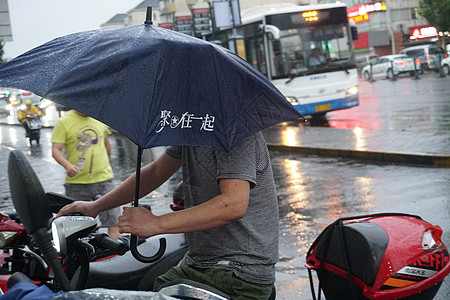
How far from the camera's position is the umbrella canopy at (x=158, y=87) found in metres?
2.42

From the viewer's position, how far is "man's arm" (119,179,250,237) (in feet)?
8.23

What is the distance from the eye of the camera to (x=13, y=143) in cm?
2573

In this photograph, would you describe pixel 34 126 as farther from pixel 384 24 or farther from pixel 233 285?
pixel 384 24

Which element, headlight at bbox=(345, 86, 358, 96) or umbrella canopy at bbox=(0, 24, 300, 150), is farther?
headlight at bbox=(345, 86, 358, 96)

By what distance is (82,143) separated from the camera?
21.9 ft

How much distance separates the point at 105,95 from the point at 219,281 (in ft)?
2.81

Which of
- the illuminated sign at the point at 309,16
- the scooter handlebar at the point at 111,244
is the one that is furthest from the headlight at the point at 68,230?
the illuminated sign at the point at 309,16

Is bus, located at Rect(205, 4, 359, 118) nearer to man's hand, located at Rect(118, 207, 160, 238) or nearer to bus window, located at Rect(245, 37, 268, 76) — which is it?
bus window, located at Rect(245, 37, 268, 76)

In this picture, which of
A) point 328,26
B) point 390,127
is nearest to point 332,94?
point 328,26

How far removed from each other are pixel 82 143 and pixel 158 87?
14.4ft

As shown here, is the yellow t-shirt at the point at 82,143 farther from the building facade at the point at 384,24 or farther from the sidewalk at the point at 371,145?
the building facade at the point at 384,24

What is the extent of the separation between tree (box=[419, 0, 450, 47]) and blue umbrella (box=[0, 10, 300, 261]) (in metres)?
48.1

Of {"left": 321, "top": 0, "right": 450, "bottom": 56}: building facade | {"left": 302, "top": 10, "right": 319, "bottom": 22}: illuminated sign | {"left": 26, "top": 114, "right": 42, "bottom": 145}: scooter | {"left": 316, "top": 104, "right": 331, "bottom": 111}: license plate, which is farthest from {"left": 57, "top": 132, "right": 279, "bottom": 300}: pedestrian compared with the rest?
{"left": 321, "top": 0, "right": 450, "bottom": 56}: building facade

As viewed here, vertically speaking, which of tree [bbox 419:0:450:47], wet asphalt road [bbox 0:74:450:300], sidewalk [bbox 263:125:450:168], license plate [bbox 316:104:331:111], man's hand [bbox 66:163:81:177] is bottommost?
wet asphalt road [bbox 0:74:450:300]
